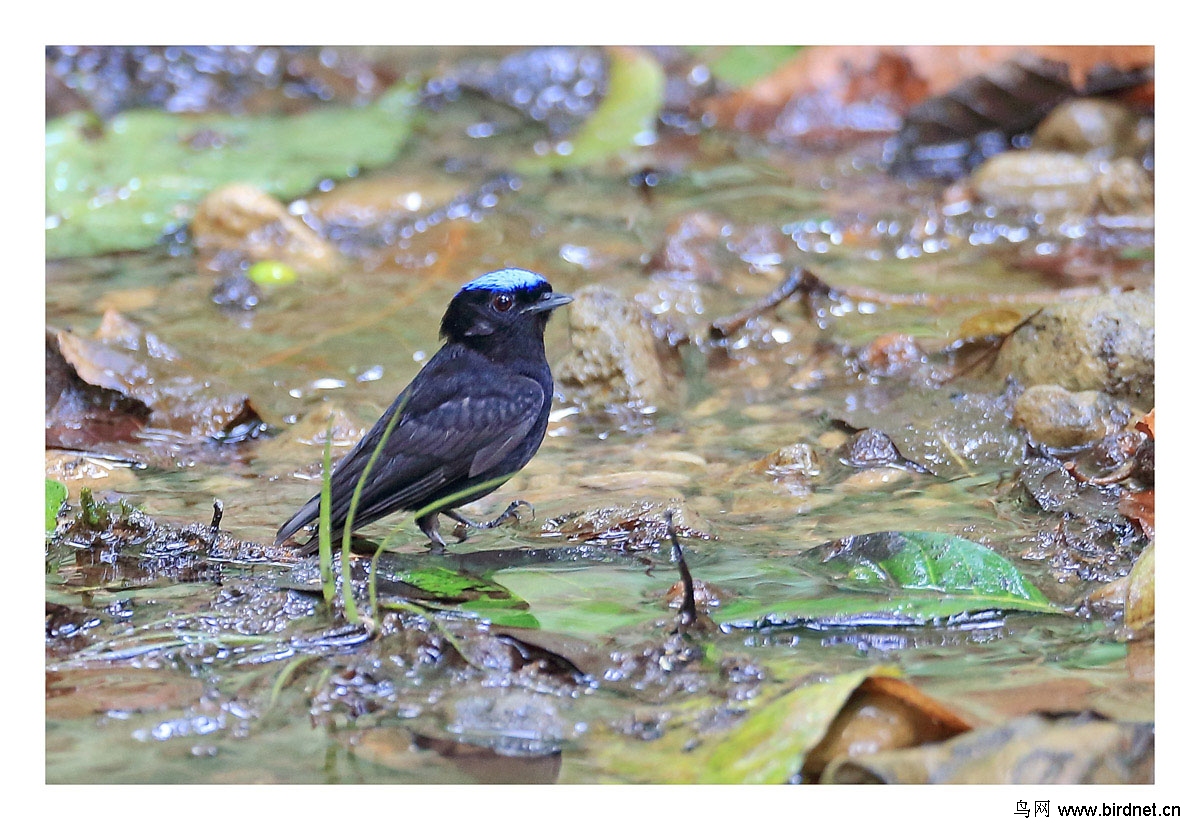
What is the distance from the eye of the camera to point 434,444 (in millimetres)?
3934

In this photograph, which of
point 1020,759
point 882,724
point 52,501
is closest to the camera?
point 1020,759

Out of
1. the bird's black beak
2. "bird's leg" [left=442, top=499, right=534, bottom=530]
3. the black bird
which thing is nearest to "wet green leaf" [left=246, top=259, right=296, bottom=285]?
the black bird

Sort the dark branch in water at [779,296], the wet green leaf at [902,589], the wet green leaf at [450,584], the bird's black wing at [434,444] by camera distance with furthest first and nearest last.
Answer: the dark branch in water at [779,296], the bird's black wing at [434,444], the wet green leaf at [450,584], the wet green leaf at [902,589]

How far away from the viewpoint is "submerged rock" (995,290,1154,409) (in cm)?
463

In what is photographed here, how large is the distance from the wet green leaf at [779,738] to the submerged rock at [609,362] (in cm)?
252

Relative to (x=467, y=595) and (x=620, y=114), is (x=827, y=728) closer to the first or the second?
(x=467, y=595)

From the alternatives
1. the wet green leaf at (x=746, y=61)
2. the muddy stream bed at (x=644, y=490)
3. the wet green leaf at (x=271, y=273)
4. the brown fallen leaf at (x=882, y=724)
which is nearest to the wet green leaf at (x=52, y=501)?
the muddy stream bed at (x=644, y=490)

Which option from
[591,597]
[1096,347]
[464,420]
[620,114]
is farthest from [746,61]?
[591,597]

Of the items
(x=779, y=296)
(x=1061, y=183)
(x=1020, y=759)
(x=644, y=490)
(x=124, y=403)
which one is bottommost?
(x=1020, y=759)

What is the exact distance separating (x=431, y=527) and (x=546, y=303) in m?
0.89

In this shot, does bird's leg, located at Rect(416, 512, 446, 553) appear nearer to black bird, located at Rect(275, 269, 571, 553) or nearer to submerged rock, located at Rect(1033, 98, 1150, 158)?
black bird, located at Rect(275, 269, 571, 553)

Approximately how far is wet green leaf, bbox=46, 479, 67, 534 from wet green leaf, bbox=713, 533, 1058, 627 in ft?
6.41

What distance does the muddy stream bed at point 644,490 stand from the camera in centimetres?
264

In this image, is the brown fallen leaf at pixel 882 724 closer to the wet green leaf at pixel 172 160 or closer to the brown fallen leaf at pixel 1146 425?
the brown fallen leaf at pixel 1146 425
